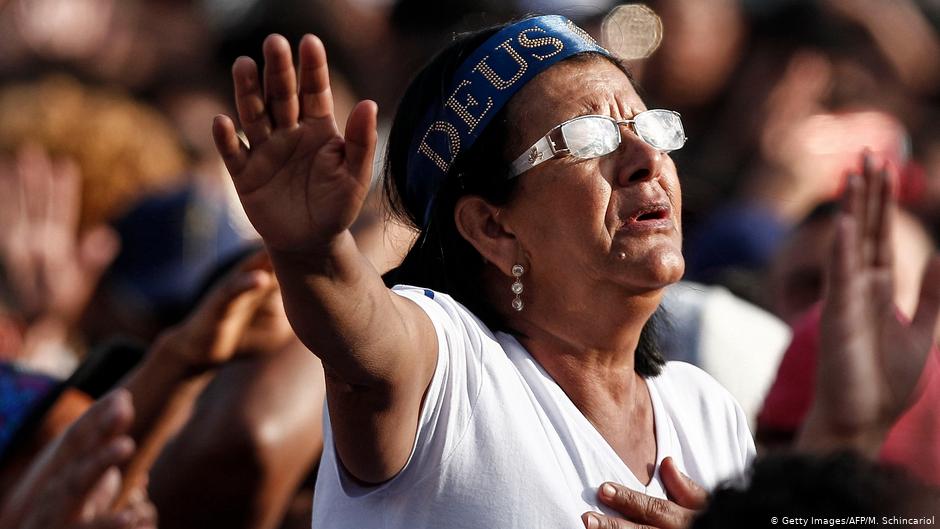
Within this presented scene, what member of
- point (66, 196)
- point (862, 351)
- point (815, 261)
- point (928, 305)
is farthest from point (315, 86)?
point (66, 196)

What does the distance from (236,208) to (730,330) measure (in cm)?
214

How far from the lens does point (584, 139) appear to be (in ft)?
8.46

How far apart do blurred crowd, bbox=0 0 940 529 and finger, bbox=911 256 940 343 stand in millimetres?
148

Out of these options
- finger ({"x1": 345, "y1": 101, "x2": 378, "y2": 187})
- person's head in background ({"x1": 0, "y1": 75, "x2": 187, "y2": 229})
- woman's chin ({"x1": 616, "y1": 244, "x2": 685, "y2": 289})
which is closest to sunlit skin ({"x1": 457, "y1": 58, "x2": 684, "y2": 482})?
woman's chin ({"x1": 616, "y1": 244, "x2": 685, "y2": 289})

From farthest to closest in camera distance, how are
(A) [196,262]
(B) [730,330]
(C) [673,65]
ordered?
(C) [673,65], (A) [196,262], (B) [730,330]

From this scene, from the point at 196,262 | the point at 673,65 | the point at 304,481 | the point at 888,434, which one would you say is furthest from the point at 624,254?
the point at 673,65

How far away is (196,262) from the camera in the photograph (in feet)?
16.7

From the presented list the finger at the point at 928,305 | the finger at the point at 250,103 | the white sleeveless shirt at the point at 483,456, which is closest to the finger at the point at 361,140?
the finger at the point at 250,103

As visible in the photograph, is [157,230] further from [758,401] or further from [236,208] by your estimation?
[758,401]

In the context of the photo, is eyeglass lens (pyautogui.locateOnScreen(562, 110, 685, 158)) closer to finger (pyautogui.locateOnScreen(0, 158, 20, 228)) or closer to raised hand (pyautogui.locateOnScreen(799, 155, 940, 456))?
raised hand (pyautogui.locateOnScreen(799, 155, 940, 456))

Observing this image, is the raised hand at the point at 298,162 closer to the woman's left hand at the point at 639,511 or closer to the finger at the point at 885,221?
the woman's left hand at the point at 639,511

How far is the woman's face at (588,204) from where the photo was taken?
2.55m

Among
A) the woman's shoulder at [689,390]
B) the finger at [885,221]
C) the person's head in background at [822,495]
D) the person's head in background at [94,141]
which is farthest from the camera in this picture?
the person's head in background at [94,141]

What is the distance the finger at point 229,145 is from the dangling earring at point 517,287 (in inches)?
29.2
